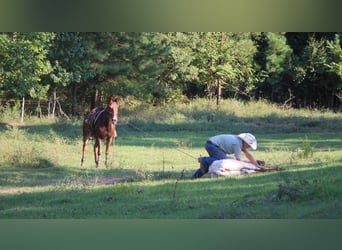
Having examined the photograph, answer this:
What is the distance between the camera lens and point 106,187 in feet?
21.4

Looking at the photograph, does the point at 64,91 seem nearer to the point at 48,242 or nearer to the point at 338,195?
the point at 48,242

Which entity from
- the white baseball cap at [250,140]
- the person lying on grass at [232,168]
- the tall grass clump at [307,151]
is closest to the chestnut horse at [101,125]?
the person lying on grass at [232,168]

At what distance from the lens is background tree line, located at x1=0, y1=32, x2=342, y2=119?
683cm

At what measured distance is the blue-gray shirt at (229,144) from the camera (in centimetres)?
661

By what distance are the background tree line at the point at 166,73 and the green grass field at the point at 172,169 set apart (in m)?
0.16

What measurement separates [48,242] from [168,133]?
2065 millimetres

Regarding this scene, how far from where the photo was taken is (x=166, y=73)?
22.9ft

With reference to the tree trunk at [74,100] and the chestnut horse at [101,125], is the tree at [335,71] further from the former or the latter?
the tree trunk at [74,100]

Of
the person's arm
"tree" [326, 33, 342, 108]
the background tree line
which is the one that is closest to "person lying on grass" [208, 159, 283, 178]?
the person's arm

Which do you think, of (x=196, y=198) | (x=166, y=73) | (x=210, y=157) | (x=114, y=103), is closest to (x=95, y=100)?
(x=114, y=103)

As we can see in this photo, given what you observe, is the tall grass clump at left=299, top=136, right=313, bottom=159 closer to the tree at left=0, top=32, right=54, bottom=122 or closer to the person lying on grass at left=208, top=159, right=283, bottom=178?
the person lying on grass at left=208, top=159, right=283, bottom=178

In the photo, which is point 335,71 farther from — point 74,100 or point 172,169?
point 74,100

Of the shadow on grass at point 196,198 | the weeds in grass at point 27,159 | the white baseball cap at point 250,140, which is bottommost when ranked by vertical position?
the shadow on grass at point 196,198
